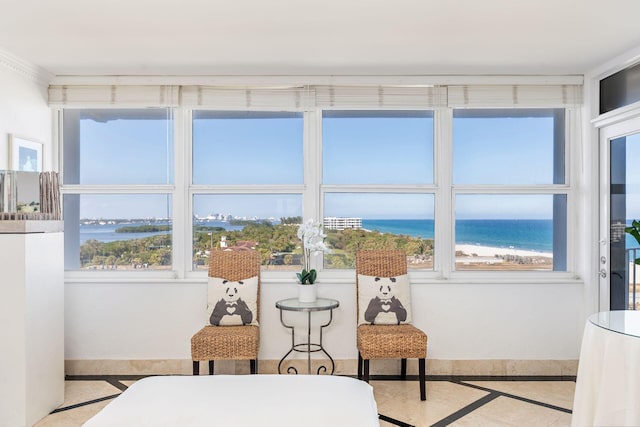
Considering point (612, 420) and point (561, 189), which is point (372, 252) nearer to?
point (561, 189)

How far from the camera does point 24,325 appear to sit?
10.4 feet

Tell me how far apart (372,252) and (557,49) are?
2.05 metres

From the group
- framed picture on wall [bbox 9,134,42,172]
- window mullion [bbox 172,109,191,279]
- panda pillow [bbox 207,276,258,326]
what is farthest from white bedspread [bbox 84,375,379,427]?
framed picture on wall [bbox 9,134,42,172]

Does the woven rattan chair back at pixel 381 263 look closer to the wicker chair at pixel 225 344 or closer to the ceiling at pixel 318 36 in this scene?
the wicker chair at pixel 225 344

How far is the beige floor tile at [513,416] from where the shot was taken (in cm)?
326

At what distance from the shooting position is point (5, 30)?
3.18 metres

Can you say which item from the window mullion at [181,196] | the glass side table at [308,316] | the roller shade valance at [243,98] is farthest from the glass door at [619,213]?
the window mullion at [181,196]

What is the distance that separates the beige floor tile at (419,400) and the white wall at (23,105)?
3.28 m

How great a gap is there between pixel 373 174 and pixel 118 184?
2.24 meters

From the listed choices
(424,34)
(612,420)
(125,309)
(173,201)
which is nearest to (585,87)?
(424,34)

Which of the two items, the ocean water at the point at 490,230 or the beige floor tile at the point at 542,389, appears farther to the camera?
the ocean water at the point at 490,230

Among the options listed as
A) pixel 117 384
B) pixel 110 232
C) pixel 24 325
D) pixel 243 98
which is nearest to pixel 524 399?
pixel 117 384

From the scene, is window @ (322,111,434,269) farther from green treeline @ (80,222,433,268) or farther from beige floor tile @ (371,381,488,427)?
beige floor tile @ (371,381,488,427)

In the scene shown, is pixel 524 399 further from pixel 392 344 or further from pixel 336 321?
pixel 336 321
